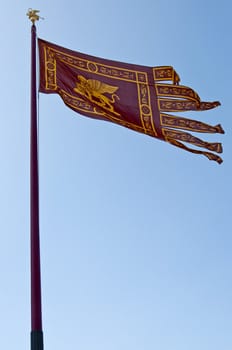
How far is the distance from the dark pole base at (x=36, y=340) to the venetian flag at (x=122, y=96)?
19.2 feet

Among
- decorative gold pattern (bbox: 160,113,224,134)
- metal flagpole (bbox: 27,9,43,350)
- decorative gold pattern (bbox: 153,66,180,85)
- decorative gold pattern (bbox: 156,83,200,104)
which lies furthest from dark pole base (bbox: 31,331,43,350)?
decorative gold pattern (bbox: 153,66,180,85)

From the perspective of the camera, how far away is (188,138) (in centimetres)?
1434

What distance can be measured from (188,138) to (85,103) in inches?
103

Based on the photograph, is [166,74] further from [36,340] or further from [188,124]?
[36,340]

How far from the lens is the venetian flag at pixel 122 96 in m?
14.1

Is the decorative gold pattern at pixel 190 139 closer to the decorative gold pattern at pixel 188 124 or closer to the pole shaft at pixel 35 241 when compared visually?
the decorative gold pattern at pixel 188 124

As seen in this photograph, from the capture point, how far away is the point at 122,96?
1476 centimetres

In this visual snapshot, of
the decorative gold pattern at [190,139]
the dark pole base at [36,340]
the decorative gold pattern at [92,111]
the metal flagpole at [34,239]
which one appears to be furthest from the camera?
the decorative gold pattern at [190,139]

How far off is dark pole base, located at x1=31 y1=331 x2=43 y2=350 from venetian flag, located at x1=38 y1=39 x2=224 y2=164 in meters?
5.85

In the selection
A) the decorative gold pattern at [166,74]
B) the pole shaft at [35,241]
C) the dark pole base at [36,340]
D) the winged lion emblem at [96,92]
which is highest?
the decorative gold pattern at [166,74]

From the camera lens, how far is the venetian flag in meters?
14.1

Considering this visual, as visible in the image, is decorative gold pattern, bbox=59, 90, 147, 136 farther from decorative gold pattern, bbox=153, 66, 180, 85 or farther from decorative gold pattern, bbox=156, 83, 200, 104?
A: decorative gold pattern, bbox=153, 66, 180, 85

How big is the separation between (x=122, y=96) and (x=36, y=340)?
6920 mm

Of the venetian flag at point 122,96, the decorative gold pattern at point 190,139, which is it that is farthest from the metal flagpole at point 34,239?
the decorative gold pattern at point 190,139
